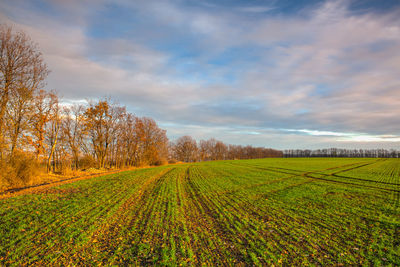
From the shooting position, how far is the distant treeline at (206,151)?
10681 cm

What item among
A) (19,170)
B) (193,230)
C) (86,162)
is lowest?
(193,230)

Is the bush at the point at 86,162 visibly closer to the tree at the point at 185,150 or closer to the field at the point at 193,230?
the field at the point at 193,230

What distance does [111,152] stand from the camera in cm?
4800

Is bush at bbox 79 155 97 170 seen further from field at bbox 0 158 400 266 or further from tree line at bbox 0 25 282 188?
field at bbox 0 158 400 266

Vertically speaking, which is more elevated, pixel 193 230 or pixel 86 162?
pixel 86 162

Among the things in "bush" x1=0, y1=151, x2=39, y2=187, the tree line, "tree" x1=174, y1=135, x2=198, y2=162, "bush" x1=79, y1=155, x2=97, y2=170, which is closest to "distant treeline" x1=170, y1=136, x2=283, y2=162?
"tree" x1=174, y1=135, x2=198, y2=162

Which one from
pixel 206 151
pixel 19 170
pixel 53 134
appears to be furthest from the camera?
Result: pixel 206 151

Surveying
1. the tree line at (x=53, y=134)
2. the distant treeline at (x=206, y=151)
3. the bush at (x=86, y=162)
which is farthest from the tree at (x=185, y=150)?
the bush at (x=86, y=162)

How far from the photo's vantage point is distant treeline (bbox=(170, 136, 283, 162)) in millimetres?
106812

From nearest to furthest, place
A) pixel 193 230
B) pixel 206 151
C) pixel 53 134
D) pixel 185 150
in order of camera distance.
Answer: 1. pixel 193 230
2. pixel 53 134
3. pixel 185 150
4. pixel 206 151

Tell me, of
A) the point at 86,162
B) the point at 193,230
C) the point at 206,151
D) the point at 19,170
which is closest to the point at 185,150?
the point at 206,151

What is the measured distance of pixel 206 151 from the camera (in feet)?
412

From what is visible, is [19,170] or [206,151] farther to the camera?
[206,151]

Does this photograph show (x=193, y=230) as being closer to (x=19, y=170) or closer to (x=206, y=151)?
(x=19, y=170)
